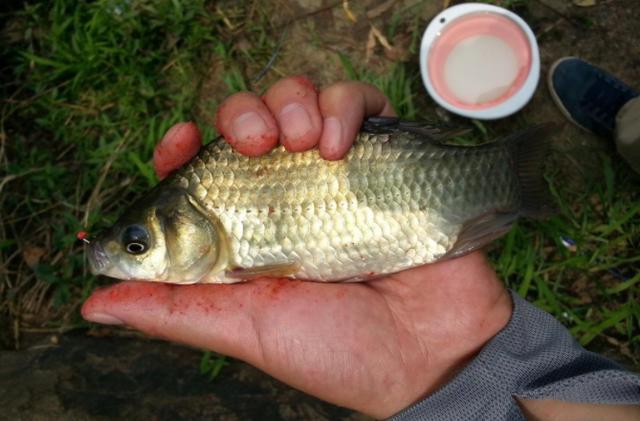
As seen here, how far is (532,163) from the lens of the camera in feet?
8.93

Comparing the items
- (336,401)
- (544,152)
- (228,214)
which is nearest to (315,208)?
→ (228,214)

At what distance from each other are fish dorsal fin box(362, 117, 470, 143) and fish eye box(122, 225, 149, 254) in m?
1.10

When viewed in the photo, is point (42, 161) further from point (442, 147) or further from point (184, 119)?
point (442, 147)

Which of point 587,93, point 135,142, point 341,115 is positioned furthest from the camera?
point 135,142

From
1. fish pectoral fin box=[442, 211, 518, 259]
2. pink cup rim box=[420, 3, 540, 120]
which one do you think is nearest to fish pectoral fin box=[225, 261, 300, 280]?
fish pectoral fin box=[442, 211, 518, 259]

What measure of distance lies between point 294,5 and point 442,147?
7.71ft

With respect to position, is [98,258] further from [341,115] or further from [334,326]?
[341,115]

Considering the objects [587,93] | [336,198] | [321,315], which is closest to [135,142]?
[336,198]

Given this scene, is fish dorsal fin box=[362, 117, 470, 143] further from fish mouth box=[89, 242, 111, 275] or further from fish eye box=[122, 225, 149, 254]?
fish mouth box=[89, 242, 111, 275]

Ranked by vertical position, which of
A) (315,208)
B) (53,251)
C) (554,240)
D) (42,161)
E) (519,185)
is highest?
(315,208)

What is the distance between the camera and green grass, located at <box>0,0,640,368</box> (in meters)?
3.82

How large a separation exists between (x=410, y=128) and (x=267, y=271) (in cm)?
93

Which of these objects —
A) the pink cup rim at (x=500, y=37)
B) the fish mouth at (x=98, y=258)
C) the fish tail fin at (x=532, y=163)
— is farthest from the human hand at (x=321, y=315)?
the pink cup rim at (x=500, y=37)

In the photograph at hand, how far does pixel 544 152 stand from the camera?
8.96ft
